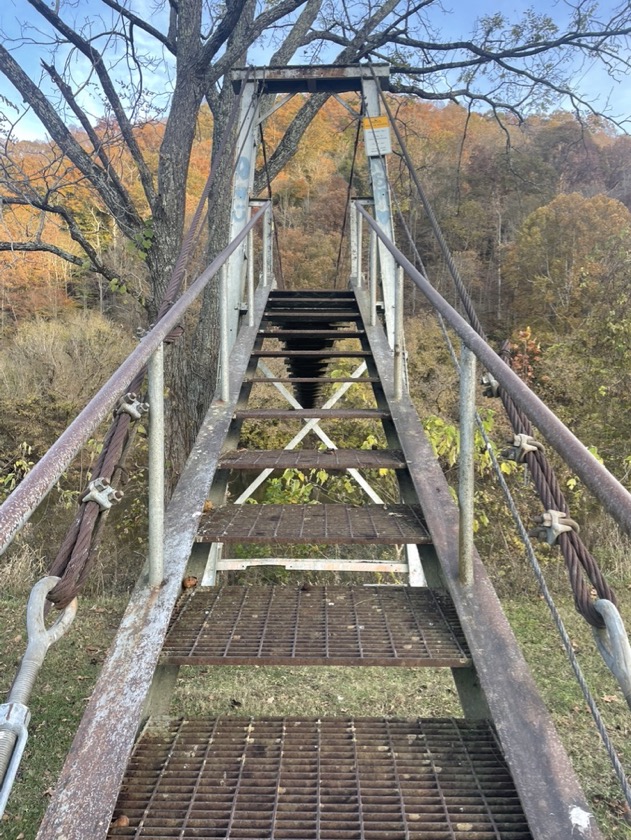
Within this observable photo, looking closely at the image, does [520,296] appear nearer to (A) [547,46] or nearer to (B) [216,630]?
(A) [547,46]

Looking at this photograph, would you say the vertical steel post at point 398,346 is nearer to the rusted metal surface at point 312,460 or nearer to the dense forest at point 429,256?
the rusted metal surface at point 312,460

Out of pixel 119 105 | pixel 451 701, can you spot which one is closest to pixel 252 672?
pixel 451 701

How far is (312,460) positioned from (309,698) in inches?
73.7

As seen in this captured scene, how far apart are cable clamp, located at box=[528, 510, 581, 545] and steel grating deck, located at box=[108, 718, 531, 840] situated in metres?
0.65

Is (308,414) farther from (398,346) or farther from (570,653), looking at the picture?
(570,653)

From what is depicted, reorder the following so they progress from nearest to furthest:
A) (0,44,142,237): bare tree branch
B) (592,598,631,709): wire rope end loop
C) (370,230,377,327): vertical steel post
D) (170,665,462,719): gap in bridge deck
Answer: (592,598,631,709): wire rope end loop, (170,665,462,719): gap in bridge deck, (370,230,377,327): vertical steel post, (0,44,142,237): bare tree branch

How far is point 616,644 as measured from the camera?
0.97m

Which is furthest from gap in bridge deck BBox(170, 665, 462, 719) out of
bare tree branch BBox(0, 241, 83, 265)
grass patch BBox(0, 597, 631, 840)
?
bare tree branch BBox(0, 241, 83, 265)

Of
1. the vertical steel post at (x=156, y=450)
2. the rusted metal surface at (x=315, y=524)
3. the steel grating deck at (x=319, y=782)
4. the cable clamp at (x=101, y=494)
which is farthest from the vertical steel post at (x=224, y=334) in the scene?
the steel grating deck at (x=319, y=782)

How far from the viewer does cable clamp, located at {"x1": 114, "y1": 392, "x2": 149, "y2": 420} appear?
5.06 feet

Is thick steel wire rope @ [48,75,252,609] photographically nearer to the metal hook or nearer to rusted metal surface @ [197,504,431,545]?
the metal hook

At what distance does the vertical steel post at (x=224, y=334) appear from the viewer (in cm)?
279

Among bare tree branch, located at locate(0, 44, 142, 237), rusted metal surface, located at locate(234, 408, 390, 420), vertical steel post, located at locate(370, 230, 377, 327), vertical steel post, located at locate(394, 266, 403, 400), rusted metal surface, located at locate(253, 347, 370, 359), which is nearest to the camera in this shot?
rusted metal surface, located at locate(234, 408, 390, 420)

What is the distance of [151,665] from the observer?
159 cm
